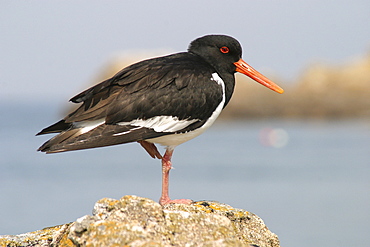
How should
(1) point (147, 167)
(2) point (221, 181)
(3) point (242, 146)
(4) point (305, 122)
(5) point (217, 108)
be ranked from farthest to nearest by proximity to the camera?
(4) point (305, 122) → (3) point (242, 146) → (1) point (147, 167) → (2) point (221, 181) → (5) point (217, 108)

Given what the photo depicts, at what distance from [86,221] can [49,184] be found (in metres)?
24.6

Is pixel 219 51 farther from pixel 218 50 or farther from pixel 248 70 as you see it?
pixel 248 70

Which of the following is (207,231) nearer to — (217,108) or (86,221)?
(86,221)

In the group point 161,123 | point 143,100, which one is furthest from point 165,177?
point 143,100

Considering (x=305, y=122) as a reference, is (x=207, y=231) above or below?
below

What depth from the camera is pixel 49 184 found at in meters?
28.5

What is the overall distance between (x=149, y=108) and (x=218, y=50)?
1.59m

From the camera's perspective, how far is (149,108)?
22.9 feet

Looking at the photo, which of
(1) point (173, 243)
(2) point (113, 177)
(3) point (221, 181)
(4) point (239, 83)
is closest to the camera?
(1) point (173, 243)

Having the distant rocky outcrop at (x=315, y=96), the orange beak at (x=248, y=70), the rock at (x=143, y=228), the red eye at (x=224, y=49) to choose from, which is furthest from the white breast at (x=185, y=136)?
the distant rocky outcrop at (x=315, y=96)

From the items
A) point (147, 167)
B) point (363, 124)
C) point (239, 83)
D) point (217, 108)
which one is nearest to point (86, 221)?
point (217, 108)

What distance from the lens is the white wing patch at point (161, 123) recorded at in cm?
695

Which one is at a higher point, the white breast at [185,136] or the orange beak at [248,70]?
the orange beak at [248,70]

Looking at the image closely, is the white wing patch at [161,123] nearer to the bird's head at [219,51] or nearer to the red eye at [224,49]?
the bird's head at [219,51]
